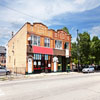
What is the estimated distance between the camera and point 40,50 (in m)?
23.1

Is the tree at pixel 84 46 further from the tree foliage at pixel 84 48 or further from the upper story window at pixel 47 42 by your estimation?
the upper story window at pixel 47 42

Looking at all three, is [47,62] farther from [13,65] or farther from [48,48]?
[13,65]

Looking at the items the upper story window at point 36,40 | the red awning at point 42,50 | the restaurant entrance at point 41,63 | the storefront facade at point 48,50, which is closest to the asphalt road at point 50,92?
the restaurant entrance at point 41,63

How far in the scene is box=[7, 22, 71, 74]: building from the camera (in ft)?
71.6

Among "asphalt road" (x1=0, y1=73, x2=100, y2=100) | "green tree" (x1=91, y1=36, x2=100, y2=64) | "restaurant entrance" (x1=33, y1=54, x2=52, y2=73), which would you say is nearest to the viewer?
"asphalt road" (x1=0, y1=73, x2=100, y2=100)

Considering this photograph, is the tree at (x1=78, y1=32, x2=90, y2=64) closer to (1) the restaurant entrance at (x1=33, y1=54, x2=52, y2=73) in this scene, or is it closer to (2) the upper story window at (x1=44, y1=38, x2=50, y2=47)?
(2) the upper story window at (x1=44, y1=38, x2=50, y2=47)

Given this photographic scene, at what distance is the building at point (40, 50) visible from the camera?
2181cm

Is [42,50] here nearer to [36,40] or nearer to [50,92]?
[36,40]

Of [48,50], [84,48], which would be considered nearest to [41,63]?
[48,50]

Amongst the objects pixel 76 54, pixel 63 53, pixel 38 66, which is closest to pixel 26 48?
pixel 38 66

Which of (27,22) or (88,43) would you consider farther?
(88,43)

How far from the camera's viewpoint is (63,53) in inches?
1059

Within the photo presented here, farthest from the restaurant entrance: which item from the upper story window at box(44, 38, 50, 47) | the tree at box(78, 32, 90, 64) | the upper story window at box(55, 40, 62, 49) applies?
the tree at box(78, 32, 90, 64)

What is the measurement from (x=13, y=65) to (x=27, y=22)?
34.5 feet
